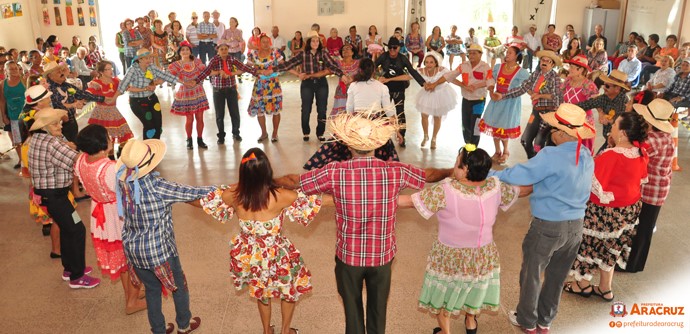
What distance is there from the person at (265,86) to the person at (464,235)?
17.3 ft

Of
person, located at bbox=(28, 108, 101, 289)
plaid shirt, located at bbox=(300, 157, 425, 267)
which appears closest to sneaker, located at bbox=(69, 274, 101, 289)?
person, located at bbox=(28, 108, 101, 289)

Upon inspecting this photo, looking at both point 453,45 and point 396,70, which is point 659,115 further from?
point 453,45

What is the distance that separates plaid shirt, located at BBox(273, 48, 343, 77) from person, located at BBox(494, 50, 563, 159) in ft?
8.41

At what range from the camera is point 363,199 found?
3213mm

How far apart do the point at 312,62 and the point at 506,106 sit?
2727 millimetres

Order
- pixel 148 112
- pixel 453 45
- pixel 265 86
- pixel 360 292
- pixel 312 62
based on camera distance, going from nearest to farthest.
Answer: pixel 360 292 → pixel 148 112 → pixel 312 62 → pixel 265 86 → pixel 453 45

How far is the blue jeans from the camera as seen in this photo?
368 centimetres

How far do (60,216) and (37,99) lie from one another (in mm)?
1216

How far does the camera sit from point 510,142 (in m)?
8.52

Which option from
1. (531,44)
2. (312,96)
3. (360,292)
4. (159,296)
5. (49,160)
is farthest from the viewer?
(531,44)

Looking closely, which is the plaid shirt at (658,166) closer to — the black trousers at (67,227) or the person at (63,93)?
the black trousers at (67,227)

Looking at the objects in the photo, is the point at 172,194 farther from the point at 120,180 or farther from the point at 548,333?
the point at 548,333

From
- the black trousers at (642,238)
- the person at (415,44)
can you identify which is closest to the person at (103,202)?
the black trousers at (642,238)

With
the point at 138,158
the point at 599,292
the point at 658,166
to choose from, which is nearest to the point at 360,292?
the point at 138,158
